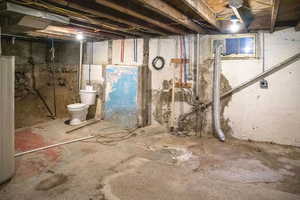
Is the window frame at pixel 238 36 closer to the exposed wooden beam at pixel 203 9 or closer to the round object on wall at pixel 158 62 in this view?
the exposed wooden beam at pixel 203 9

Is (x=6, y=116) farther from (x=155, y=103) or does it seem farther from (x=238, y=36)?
(x=238, y=36)

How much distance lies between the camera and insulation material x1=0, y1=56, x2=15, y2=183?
97.3 inches

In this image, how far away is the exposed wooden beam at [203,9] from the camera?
8.68 ft

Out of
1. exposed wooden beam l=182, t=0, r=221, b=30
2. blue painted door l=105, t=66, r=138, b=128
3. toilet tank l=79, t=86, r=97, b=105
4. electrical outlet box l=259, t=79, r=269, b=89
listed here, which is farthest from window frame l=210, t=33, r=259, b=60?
toilet tank l=79, t=86, r=97, b=105

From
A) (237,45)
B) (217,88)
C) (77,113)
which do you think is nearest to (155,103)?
(217,88)

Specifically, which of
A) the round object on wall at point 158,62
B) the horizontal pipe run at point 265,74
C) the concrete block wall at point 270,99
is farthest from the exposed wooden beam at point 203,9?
the round object on wall at point 158,62

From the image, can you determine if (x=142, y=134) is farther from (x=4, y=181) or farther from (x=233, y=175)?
(x=4, y=181)

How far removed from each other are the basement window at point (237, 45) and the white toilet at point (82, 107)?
3.02m

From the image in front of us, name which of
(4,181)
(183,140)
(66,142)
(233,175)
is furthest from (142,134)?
(4,181)

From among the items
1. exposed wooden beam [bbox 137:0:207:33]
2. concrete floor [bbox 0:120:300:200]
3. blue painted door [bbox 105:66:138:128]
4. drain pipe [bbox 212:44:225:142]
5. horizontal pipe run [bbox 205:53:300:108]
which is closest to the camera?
concrete floor [bbox 0:120:300:200]

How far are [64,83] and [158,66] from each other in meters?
3.21

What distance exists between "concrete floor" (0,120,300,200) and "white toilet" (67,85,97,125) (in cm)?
89

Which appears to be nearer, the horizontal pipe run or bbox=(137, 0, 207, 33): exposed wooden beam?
bbox=(137, 0, 207, 33): exposed wooden beam

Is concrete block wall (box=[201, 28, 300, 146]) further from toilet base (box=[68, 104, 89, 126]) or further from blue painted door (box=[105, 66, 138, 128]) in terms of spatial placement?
toilet base (box=[68, 104, 89, 126])
